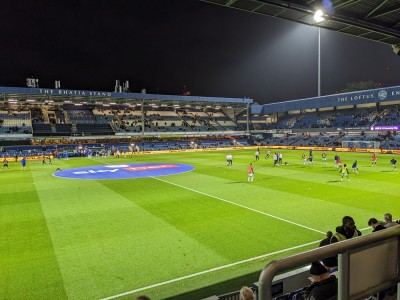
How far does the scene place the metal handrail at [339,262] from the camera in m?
2.19

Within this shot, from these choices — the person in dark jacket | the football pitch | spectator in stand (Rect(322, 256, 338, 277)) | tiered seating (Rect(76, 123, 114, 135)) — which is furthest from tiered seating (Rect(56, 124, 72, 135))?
the person in dark jacket

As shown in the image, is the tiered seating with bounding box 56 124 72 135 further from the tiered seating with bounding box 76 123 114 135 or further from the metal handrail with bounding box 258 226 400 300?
the metal handrail with bounding box 258 226 400 300

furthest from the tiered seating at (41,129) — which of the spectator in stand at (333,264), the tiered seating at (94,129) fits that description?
the spectator in stand at (333,264)

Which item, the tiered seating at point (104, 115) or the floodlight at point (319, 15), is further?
the tiered seating at point (104, 115)

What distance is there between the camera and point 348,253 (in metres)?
2.47

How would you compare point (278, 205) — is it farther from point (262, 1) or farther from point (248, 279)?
point (262, 1)

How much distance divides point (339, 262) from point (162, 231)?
10383 millimetres

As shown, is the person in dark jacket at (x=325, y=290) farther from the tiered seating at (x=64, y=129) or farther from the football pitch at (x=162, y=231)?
the tiered seating at (x=64, y=129)

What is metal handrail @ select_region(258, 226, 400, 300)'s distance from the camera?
7.20 feet

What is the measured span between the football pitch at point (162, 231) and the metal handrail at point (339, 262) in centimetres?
550

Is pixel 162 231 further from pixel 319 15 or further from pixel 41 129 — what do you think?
pixel 41 129

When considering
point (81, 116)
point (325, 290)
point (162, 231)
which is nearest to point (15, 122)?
point (81, 116)

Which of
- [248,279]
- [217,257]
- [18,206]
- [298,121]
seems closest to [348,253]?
[248,279]

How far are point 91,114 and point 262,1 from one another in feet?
244
